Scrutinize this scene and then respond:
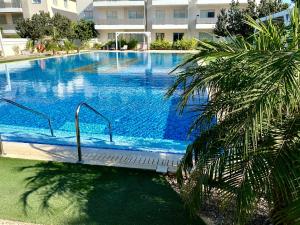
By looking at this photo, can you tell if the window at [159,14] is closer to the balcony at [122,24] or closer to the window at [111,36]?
the balcony at [122,24]

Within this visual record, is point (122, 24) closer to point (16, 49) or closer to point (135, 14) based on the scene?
point (135, 14)

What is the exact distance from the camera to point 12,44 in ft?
99.8

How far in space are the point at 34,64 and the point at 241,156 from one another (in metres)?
25.0

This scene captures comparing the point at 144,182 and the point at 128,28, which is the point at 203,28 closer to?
the point at 128,28

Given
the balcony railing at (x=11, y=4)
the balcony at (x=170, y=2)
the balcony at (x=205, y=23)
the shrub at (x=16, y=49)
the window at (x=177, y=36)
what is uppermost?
the balcony railing at (x=11, y=4)

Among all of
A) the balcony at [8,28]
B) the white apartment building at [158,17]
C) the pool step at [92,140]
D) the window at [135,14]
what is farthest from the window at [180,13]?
the pool step at [92,140]

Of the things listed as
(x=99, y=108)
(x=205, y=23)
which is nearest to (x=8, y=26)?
(x=205, y=23)

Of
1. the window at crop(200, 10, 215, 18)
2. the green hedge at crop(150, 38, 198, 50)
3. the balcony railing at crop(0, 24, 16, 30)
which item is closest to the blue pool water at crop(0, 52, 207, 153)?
A: the green hedge at crop(150, 38, 198, 50)

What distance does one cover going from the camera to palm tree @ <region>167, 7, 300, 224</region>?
1991mm

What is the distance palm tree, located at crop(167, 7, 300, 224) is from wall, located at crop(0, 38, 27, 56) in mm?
31573

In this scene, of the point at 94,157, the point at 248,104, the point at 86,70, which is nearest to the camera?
the point at 248,104

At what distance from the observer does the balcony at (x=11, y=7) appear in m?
42.5

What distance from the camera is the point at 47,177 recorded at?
4.80m

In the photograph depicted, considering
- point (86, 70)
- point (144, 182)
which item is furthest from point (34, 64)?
point (144, 182)
